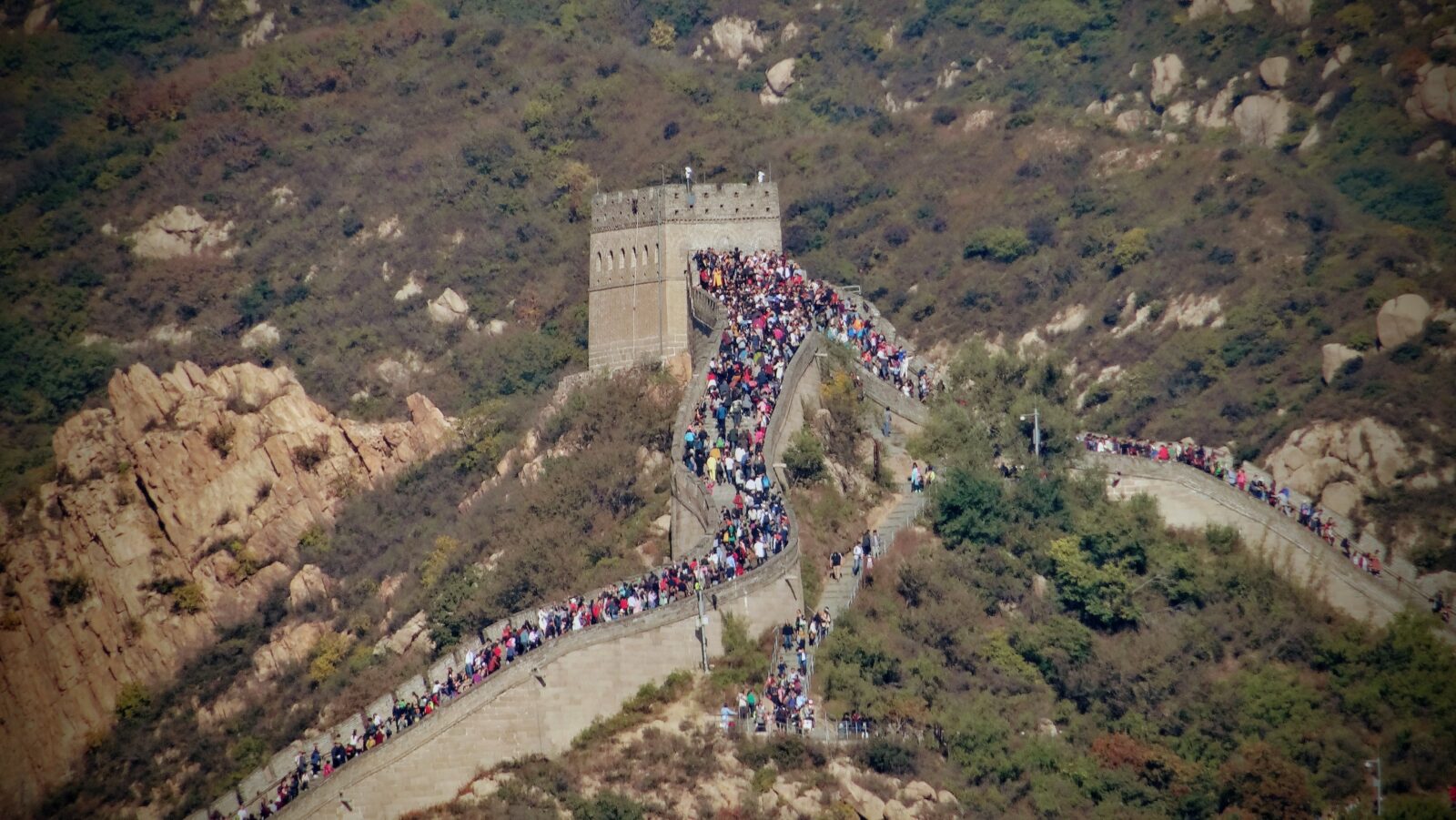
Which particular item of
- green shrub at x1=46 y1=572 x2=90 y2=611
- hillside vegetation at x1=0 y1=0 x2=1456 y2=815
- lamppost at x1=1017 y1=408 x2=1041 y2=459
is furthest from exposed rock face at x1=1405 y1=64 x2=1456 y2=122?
green shrub at x1=46 y1=572 x2=90 y2=611

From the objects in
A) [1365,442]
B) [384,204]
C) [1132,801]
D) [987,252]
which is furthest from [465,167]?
[1132,801]

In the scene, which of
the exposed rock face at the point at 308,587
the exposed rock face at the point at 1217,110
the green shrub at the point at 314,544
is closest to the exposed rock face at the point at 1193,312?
the exposed rock face at the point at 1217,110

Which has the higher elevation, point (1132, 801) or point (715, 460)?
point (715, 460)

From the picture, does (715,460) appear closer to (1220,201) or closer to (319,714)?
(319,714)

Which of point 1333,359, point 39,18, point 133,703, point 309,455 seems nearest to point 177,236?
point 309,455

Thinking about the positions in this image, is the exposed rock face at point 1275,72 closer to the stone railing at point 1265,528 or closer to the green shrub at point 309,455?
the green shrub at point 309,455
